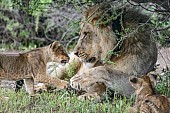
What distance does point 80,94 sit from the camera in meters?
7.95

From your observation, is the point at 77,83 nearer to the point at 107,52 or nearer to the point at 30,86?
the point at 107,52

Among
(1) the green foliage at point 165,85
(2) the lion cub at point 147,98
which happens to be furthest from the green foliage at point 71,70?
(2) the lion cub at point 147,98

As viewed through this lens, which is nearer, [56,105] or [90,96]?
[56,105]

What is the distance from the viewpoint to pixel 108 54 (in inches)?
295

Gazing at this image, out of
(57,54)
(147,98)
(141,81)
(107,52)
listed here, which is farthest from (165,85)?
(147,98)

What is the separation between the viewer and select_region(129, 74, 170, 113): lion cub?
6.46 m

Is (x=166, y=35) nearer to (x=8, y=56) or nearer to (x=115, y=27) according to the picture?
(x=115, y=27)

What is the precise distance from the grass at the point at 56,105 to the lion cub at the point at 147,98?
205 millimetres

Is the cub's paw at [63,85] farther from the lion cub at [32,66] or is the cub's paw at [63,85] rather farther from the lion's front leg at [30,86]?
the lion's front leg at [30,86]

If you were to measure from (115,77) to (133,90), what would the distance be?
33 centimetres

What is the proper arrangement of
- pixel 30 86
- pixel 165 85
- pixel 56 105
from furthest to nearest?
pixel 165 85
pixel 30 86
pixel 56 105

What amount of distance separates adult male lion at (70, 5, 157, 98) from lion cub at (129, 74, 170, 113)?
421 millimetres

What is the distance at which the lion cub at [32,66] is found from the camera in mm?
8203

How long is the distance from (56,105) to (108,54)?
0.92 meters
